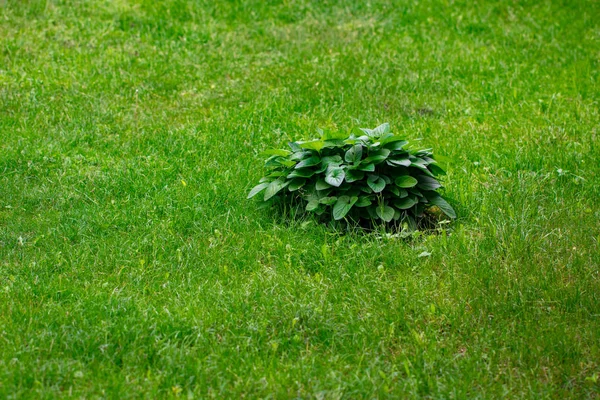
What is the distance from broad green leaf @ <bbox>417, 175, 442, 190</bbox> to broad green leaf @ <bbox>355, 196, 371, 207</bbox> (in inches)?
19.0

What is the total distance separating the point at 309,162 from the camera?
20.5 ft

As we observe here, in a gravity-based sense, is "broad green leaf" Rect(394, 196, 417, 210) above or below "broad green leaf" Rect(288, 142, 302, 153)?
below

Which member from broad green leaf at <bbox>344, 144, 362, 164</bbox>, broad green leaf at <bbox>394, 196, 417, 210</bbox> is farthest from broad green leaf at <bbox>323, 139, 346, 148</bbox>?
broad green leaf at <bbox>394, 196, 417, 210</bbox>

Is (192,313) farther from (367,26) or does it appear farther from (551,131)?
(367,26)

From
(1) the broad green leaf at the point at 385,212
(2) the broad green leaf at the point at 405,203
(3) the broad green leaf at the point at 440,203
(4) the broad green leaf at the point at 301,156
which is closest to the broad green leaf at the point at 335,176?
(4) the broad green leaf at the point at 301,156

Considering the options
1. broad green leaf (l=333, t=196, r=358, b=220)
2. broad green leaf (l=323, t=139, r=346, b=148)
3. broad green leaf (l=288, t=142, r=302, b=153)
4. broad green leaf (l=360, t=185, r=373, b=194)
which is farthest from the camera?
broad green leaf (l=288, t=142, r=302, b=153)

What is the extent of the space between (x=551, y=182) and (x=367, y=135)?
1.81 metres

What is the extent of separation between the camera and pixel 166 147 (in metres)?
7.80

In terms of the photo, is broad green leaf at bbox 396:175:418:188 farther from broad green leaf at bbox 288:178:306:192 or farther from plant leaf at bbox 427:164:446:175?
broad green leaf at bbox 288:178:306:192

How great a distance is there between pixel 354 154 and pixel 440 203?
2.75 ft

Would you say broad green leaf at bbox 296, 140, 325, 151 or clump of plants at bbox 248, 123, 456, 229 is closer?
clump of plants at bbox 248, 123, 456, 229

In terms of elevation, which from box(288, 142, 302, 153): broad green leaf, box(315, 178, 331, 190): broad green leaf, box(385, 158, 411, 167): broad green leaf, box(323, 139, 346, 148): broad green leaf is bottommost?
box(315, 178, 331, 190): broad green leaf

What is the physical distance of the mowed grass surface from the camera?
4484mm

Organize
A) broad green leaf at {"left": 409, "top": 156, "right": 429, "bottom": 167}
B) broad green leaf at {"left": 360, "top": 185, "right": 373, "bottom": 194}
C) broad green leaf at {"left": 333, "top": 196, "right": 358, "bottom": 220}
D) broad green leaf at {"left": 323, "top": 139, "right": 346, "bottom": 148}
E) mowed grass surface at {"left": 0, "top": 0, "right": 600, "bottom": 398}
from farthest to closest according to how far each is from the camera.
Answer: broad green leaf at {"left": 323, "top": 139, "right": 346, "bottom": 148}
broad green leaf at {"left": 409, "top": 156, "right": 429, "bottom": 167}
broad green leaf at {"left": 360, "top": 185, "right": 373, "bottom": 194}
broad green leaf at {"left": 333, "top": 196, "right": 358, "bottom": 220}
mowed grass surface at {"left": 0, "top": 0, "right": 600, "bottom": 398}
